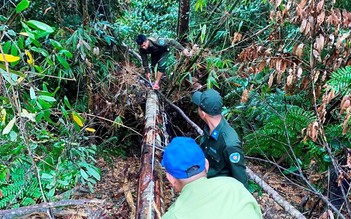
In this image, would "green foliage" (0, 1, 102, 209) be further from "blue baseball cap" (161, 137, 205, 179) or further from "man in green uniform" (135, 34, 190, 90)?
"man in green uniform" (135, 34, 190, 90)

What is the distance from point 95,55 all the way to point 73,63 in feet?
1.28

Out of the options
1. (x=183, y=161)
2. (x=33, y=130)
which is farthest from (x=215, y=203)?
(x=33, y=130)

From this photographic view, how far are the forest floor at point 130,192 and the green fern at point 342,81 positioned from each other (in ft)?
4.68

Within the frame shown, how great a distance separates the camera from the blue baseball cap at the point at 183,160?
1.74 meters

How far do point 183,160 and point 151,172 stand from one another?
157 cm

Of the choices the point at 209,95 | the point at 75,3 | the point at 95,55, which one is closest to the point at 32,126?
the point at 209,95

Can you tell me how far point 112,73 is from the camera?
5406mm

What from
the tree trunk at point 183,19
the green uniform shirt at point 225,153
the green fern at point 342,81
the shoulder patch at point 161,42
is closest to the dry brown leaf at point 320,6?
the green fern at point 342,81

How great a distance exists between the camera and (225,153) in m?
2.53

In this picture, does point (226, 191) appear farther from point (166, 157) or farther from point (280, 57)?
point (280, 57)

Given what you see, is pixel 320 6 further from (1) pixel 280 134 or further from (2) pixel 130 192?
(2) pixel 130 192

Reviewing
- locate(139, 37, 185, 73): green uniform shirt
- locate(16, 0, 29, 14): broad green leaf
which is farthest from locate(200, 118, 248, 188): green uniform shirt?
locate(139, 37, 185, 73): green uniform shirt

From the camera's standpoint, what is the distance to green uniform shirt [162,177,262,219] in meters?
1.34

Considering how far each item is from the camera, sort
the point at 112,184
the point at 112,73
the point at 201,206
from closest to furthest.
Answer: the point at 201,206 < the point at 112,184 < the point at 112,73
